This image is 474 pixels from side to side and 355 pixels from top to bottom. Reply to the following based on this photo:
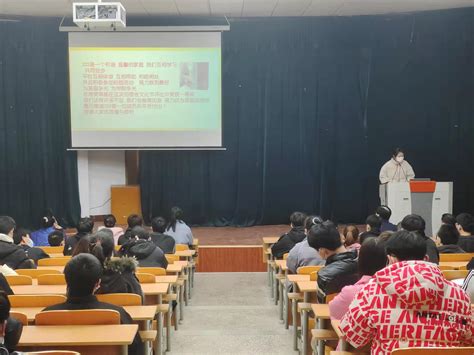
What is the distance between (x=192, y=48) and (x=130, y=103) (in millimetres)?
1345

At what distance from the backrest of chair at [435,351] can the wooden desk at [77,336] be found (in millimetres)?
1103

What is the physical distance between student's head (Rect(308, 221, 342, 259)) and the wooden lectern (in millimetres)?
6623

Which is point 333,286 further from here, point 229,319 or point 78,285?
point 229,319

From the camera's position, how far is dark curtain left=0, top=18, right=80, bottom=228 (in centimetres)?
937

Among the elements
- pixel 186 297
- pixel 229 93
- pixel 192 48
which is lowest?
pixel 186 297

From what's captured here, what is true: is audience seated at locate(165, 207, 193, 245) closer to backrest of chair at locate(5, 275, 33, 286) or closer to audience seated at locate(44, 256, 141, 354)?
backrest of chair at locate(5, 275, 33, 286)

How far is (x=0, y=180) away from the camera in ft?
31.1

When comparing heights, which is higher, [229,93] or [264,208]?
[229,93]

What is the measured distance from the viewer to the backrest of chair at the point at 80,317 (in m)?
2.55

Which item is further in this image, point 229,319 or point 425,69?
point 425,69

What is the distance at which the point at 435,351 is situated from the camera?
1.99 metres

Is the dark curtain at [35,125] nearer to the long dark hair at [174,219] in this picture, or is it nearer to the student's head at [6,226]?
the long dark hair at [174,219]

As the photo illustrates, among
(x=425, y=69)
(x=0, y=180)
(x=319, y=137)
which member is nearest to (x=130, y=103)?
(x=0, y=180)

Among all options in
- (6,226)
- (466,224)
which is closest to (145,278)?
(6,226)
